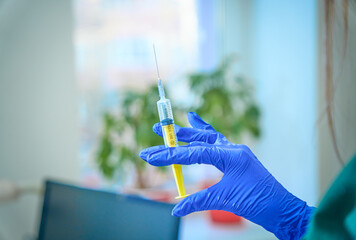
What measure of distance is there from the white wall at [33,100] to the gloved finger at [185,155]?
130cm

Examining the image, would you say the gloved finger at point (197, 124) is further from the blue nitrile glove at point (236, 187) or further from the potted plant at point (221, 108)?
the potted plant at point (221, 108)

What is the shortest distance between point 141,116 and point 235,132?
469 millimetres

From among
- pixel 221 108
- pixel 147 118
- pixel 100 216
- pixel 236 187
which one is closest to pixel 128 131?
pixel 147 118

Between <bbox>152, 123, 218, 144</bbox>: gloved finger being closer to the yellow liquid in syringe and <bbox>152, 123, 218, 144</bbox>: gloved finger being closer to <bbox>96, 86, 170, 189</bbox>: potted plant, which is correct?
the yellow liquid in syringe

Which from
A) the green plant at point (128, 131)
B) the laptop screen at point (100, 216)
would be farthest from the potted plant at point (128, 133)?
the laptop screen at point (100, 216)

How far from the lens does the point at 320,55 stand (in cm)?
144

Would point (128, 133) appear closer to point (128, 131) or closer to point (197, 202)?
point (128, 131)

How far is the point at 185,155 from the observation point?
62 centimetres

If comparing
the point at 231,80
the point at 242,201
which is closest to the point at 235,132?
the point at 231,80

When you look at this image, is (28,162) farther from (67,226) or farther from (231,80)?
(231,80)

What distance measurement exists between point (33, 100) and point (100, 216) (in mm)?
1072

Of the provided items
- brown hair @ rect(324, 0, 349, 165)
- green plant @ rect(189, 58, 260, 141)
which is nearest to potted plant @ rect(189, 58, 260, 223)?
green plant @ rect(189, 58, 260, 141)

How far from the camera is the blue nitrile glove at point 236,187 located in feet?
2.08

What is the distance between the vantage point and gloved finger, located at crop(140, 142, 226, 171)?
62cm
